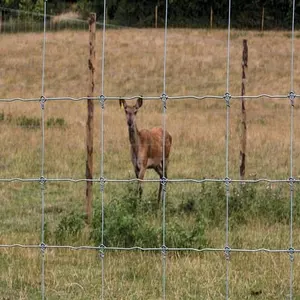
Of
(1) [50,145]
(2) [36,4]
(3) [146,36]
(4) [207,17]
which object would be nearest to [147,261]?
(1) [50,145]

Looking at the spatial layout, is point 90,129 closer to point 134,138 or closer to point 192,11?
point 134,138

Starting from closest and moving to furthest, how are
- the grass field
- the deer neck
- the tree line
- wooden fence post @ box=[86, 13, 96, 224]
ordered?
the grass field < wooden fence post @ box=[86, 13, 96, 224] < the deer neck < the tree line

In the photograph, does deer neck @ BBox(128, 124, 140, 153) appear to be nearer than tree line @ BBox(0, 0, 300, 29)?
Yes

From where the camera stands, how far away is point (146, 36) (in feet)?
127

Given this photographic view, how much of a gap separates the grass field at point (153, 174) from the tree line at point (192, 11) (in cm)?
898

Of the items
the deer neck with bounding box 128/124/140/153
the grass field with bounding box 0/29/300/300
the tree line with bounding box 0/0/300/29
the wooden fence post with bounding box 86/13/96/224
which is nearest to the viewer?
the grass field with bounding box 0/29/300/300

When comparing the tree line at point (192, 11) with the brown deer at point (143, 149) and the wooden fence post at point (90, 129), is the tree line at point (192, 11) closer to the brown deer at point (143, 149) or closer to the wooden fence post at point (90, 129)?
the brown deer at point (143, 149)

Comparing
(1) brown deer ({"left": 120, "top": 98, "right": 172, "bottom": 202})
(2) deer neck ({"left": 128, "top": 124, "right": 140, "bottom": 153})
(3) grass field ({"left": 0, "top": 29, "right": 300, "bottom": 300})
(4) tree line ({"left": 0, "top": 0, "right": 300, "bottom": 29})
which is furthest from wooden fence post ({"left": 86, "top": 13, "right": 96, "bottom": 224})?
(4) tree line ({"left": 0, "top": 0, "right": 300, "bottom": 29})

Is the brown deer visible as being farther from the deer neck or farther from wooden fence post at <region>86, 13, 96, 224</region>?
wooden fence post at <region>86, 13, 96, 224</region>

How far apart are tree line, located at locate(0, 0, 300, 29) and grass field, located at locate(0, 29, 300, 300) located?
29.5ft

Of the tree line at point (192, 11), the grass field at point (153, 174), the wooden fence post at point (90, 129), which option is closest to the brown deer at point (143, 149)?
the grass field at point (153, 174)

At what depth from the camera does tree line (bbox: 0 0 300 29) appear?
44.1 meters

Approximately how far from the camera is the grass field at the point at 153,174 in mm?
7262

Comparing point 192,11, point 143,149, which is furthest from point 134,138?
point 192,11
